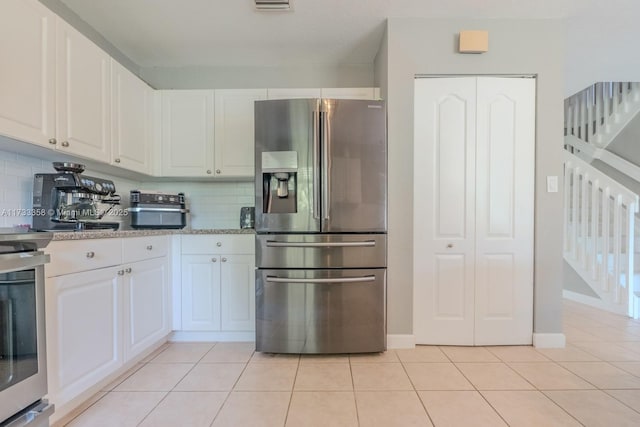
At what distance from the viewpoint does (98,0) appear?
2.10m

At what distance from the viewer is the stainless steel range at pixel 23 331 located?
3.91ft

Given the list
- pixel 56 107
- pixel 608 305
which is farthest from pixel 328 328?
pixel 608 305

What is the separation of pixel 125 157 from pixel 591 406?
131 inches

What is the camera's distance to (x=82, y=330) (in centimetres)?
157

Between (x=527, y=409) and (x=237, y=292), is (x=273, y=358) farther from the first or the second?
(x=527, y=409)

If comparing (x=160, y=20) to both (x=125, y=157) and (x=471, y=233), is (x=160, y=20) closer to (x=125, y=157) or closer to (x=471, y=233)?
(x=125, y=157)

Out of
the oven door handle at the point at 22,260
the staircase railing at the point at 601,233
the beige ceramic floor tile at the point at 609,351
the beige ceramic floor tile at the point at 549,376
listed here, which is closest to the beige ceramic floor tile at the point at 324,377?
the beige ceramic floor tile at the point at 549,376

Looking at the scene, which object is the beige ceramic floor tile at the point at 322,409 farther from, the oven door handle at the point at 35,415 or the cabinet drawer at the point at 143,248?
the cabinet drawer at the point at 143,248

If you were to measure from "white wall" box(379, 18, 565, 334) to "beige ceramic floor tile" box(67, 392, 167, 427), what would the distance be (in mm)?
1613

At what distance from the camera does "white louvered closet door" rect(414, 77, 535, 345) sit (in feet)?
7.75

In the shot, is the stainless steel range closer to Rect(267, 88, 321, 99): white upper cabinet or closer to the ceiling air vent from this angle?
the ceiling air vent

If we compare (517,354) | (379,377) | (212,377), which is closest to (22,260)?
(212,377)

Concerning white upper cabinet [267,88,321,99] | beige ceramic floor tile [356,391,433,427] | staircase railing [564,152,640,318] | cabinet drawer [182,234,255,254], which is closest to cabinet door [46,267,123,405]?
cabinet drawer [182,234,255,254]

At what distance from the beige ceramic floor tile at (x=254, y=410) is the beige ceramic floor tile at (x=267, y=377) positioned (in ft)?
0.21
